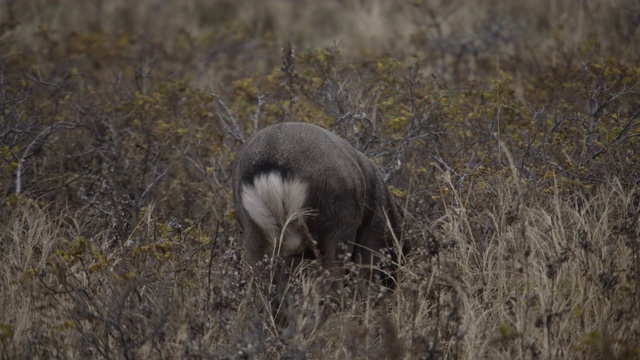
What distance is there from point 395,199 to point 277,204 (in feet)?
7.05

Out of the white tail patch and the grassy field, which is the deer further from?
the grassy field

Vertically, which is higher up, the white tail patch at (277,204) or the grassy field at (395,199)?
the white tail patch at (277,204)

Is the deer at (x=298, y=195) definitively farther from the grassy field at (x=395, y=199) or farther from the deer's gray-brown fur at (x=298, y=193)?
the grassy field at (x=395, y=199)

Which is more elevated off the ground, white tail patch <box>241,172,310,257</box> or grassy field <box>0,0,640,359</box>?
white tail patch <box>241,172,310,257</box>

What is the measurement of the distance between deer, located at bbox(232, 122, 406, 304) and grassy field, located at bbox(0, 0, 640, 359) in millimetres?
196

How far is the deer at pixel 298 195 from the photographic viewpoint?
15.4 ft

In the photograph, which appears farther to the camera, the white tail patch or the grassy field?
the white tail patch

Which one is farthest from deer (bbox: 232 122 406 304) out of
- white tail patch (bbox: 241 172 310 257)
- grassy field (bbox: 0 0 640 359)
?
grassy field (bbox: 0 0 640 359)

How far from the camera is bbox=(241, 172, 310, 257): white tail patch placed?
466cm

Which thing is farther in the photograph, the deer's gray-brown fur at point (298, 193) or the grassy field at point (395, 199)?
the deer's gray-brown fur at point (298, 193)

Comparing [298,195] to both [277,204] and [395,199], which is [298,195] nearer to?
A: [277,204]

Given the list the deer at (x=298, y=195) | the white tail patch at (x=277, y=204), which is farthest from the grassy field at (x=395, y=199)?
the white tail patch at (x=277, y=204)

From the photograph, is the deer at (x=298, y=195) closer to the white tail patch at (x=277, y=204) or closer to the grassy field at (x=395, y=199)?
the white tail patch at (x=277, y=204)

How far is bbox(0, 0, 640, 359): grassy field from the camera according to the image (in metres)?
4.36
